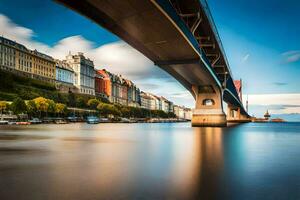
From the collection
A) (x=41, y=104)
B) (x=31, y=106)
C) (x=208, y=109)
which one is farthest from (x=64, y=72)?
(x=208, y=109)

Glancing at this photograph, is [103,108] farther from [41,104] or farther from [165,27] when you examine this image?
[165,27]

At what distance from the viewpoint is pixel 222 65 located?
2110 inches

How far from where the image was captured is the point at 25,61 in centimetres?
12562

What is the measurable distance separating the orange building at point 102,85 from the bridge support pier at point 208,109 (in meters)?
127

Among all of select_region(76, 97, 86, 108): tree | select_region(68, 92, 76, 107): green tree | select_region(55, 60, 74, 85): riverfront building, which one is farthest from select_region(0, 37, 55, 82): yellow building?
select_region(76, 97, 86, 108): tree

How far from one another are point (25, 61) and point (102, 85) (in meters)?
68.9

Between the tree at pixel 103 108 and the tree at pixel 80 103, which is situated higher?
the tree at pixel 80 103

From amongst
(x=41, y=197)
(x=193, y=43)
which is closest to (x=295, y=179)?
A: (x=41, y=197)

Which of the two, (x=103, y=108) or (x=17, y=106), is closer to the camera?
(x=17, y=106)

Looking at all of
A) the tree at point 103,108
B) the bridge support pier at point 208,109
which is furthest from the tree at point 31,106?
the bridge support pier at point 208,109

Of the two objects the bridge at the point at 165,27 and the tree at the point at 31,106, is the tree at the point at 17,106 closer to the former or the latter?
the tree at the point at 31,106

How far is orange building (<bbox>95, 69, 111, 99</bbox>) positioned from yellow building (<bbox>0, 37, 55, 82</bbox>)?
43525 mm

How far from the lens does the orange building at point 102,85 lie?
186000 mm

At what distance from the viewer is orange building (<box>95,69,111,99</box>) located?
18600cm
